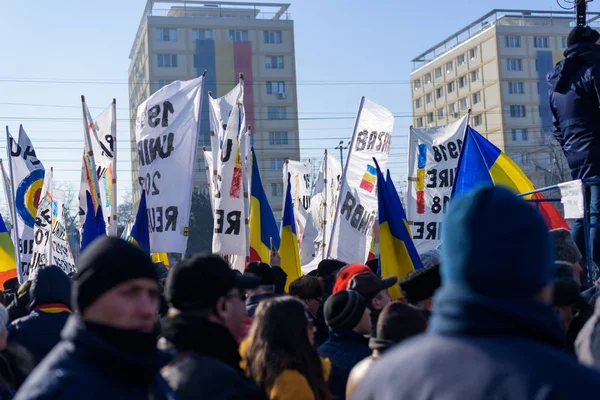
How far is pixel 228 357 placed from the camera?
3.34 meters

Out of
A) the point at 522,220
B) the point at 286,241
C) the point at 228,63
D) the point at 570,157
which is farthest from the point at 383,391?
the point at 228,63

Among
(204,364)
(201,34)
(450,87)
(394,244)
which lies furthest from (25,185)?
(450,87)

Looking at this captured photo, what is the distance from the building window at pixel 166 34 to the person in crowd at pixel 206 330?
92129 mm

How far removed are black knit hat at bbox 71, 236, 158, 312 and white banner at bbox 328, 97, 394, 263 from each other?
8564 mm

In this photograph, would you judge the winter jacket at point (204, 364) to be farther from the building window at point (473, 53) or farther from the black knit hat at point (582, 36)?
the building window at point (473, 53)

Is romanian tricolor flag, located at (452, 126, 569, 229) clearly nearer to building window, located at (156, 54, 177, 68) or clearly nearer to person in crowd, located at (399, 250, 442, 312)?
person in crowd, located at (399, 250, 442, 312)

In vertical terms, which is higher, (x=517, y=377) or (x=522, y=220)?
(x=522, y=220)

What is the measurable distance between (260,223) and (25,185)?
18.3ft

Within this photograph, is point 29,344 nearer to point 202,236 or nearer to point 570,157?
point 570,157

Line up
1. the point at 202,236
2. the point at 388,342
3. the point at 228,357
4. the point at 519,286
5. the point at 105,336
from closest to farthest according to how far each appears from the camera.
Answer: the point at 519,286 → the point at 105,336 → the point at 228,357 → the point at 388,342 → the point at 202,236

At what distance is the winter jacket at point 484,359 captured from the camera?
1.72 m

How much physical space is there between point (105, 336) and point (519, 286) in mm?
1414

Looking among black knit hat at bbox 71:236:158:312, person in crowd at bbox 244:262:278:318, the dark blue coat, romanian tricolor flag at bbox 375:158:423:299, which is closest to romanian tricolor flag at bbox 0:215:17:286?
romanian tricolor flag at bbox 375:158:423:299

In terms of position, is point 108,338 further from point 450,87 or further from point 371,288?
point 450,87
